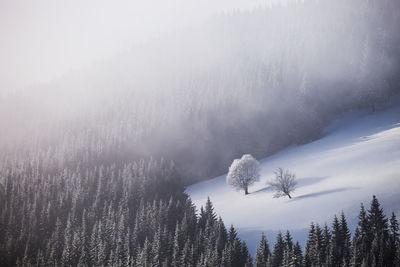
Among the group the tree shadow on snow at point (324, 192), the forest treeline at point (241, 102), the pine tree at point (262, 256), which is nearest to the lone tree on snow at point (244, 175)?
the tree shadow on snow at point (324, 192)

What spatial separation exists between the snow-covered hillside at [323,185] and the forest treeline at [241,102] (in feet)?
47.9

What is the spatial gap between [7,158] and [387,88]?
179 metres

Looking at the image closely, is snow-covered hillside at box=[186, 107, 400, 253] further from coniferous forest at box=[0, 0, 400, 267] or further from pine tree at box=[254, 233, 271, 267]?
pine tree at box=[254, 233, 271, 267]

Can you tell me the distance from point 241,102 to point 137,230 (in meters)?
89.5

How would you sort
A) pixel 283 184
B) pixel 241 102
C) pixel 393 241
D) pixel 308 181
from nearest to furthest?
pixel 393 241, pixel 283 184, pixel 308 181, pixel 241 102

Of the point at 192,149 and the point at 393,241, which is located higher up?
the point at 192,149

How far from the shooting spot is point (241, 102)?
15100 cm

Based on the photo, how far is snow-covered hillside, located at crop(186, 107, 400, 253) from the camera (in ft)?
223

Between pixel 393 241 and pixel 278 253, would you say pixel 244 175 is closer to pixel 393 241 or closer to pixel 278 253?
pixel 278 253

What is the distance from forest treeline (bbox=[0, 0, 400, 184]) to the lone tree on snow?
3012cm

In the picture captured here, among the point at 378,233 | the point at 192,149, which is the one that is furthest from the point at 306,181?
the point at 192,149

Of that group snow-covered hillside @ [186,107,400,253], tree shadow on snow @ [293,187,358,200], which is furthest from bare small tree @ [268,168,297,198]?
tree shadow on snow @ [293,187,358,200]

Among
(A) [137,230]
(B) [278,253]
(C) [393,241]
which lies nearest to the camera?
(C) [393,241]

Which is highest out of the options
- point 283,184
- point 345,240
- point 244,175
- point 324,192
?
point 244,175
